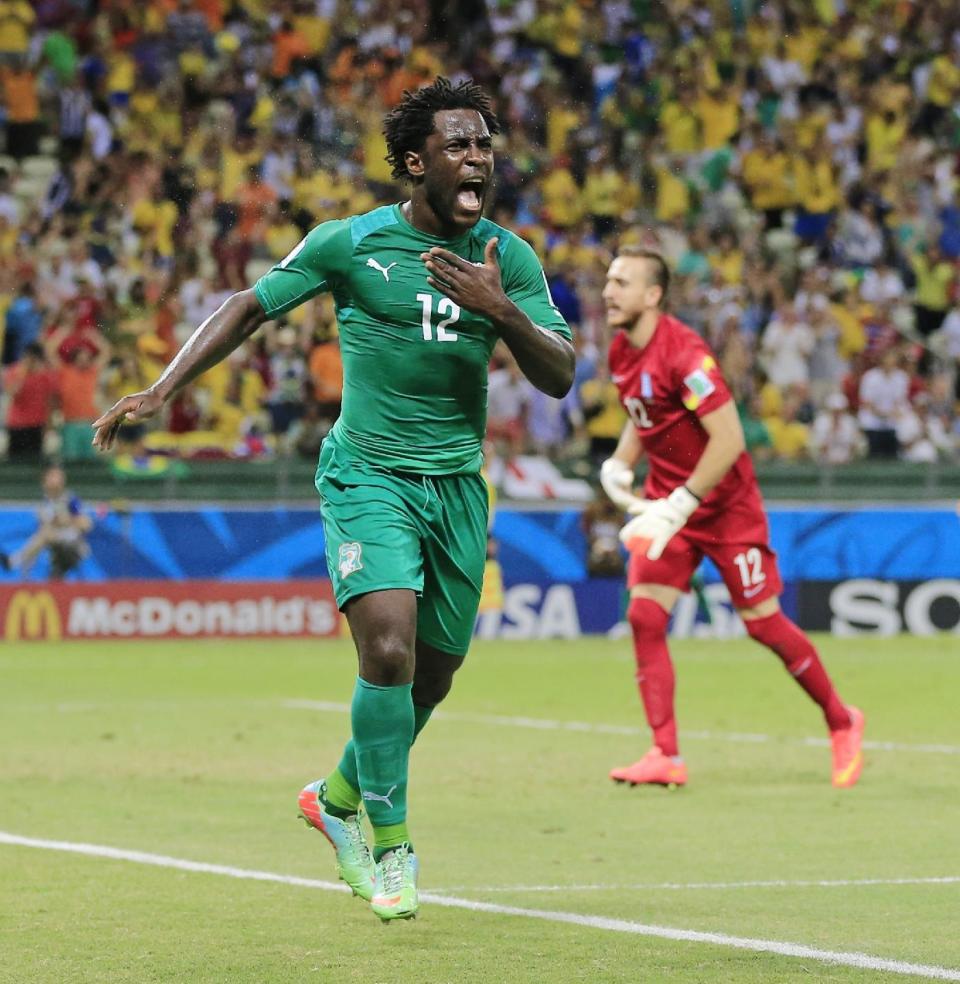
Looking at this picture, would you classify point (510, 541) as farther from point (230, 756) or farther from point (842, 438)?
point (230, 756)

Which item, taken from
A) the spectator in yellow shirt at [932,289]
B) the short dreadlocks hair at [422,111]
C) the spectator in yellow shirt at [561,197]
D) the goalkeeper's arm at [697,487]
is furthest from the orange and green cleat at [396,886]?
the spectator in yellow shirt at [932,289]

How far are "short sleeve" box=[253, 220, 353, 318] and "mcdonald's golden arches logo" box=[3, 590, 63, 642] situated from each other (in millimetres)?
15526

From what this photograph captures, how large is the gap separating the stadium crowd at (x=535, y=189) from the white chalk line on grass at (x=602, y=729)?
742 cm

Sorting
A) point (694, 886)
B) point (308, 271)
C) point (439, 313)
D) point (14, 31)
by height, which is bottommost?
point (694, 886)

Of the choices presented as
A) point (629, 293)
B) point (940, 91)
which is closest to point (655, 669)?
point (629, 293)

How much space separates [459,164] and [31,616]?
52.2 feet

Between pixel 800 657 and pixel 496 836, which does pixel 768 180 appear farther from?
pixel 496 836

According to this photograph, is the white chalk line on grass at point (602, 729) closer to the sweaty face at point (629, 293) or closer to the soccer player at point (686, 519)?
the soccer player at point (686, 519)

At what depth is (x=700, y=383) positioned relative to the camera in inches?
416

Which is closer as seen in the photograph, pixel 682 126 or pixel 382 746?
pixel 382 746

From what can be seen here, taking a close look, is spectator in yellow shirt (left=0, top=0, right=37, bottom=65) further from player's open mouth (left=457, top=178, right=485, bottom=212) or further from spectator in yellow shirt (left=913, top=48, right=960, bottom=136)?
player's open mouth (left=457, top=178, right=485, bottom=212)

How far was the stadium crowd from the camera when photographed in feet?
75.0

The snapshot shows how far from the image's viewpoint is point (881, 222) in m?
27.7

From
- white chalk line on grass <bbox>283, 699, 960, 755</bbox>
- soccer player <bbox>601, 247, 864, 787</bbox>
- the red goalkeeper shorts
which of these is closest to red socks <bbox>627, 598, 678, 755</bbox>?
soccer player <bbox>601, 247, 864, 787</bbox>
